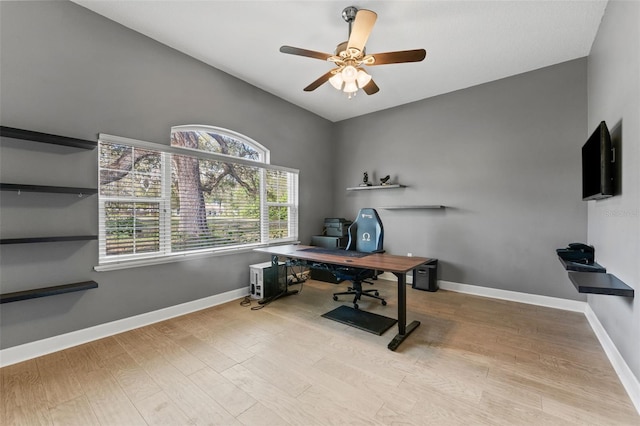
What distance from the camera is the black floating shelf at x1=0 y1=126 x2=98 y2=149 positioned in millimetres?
2011

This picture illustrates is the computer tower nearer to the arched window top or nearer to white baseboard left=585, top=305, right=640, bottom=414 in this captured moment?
the arched window top

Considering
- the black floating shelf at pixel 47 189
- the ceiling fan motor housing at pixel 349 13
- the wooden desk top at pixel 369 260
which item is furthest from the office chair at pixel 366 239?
the black floating shelf at pixel 47 189

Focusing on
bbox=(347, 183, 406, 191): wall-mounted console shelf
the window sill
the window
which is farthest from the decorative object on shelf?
the window sill

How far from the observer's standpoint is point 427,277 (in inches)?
157

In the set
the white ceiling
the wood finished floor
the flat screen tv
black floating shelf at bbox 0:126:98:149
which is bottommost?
the wood finished floor

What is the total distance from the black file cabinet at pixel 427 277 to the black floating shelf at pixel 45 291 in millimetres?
3963

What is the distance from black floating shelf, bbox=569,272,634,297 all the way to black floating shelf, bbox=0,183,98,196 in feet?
12.8

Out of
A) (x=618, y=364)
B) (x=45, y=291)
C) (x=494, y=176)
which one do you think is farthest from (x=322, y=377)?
(x=494, y=176)

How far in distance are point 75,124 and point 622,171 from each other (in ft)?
14.7

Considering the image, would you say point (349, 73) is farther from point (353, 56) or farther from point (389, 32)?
point (389, 32)

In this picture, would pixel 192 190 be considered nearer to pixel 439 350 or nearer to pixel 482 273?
pixel 439 350

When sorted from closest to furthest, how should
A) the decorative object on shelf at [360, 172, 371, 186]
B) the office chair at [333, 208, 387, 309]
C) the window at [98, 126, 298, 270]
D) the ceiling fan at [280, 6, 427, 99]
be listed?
the ceiling fan at [280, 6, 427, 99] < the window at [98, 126, 298, 270] < the office chair at [333, 208, 387, 309] < the decorative object on shelf at [360, 172, 371, 186]

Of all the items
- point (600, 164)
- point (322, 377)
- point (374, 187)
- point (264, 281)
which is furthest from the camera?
point (374, 187)

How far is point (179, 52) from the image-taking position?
122 inches
